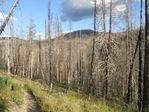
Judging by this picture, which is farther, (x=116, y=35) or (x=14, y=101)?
(x=116, y=35)

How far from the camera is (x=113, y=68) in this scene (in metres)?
14.0

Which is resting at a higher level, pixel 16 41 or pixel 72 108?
pixel 16 41

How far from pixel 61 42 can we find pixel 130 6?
68.3ft

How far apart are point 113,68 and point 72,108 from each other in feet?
29.0

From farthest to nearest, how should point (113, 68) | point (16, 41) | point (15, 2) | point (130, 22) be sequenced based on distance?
point (16, 41) → point (130, 22) → point (113, 68) → point (15, 2)

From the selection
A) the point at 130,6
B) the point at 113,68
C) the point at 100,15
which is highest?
the point at 130,6

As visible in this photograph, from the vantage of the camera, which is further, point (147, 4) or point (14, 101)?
point (147, 4)

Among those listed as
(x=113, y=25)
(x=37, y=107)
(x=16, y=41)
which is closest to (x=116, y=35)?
(x=113, y=25)

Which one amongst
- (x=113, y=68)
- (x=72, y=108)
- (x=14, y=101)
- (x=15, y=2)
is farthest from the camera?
(x=113, y=68)

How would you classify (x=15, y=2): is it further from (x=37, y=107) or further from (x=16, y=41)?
(x=16, y=41)

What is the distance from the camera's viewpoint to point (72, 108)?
6.14 metres

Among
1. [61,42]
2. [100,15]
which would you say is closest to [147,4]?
[100,15]

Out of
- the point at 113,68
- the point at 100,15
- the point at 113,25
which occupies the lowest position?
the point at 113,68

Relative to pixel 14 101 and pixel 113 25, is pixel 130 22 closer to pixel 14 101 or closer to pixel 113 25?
pixel 113 25
